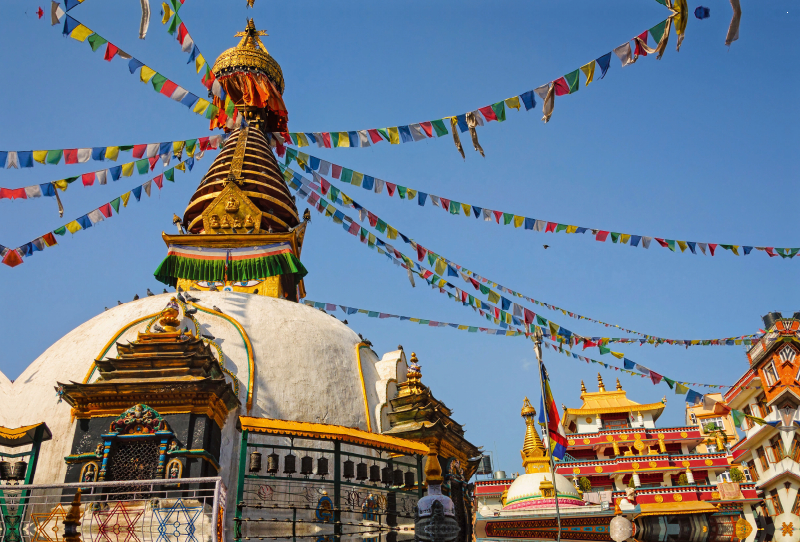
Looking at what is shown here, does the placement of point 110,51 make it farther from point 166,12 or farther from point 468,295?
point 468,295

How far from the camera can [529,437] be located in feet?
63.5

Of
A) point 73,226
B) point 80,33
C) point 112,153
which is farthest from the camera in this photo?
point 73,226

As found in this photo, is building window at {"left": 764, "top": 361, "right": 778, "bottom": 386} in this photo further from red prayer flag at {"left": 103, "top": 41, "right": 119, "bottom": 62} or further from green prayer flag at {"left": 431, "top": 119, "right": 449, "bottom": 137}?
red prayer flag at {"left": 103, "top": 41, "right": 119, "bottom": 62}

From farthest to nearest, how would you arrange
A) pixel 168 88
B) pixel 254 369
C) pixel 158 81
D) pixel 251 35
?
pixel 251 35 → pixel 168 88 → pixel 158 81 → pixel 254 369

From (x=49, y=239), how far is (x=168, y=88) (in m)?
4.88

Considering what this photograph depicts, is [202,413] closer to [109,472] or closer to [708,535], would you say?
[109,472]

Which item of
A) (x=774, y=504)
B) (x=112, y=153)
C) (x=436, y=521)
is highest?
(x=112, y=153)

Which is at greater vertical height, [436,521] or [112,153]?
[112,153]

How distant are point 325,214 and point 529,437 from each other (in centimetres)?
970

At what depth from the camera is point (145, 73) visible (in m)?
13.5

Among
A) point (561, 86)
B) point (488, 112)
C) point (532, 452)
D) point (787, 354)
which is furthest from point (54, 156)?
point (787, 354)

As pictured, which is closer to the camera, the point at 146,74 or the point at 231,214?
the point at 146,74

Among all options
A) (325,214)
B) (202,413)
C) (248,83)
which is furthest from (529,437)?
(248,83)

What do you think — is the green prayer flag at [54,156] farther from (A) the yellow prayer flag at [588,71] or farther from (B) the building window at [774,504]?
(B) the building window at [774,504]
